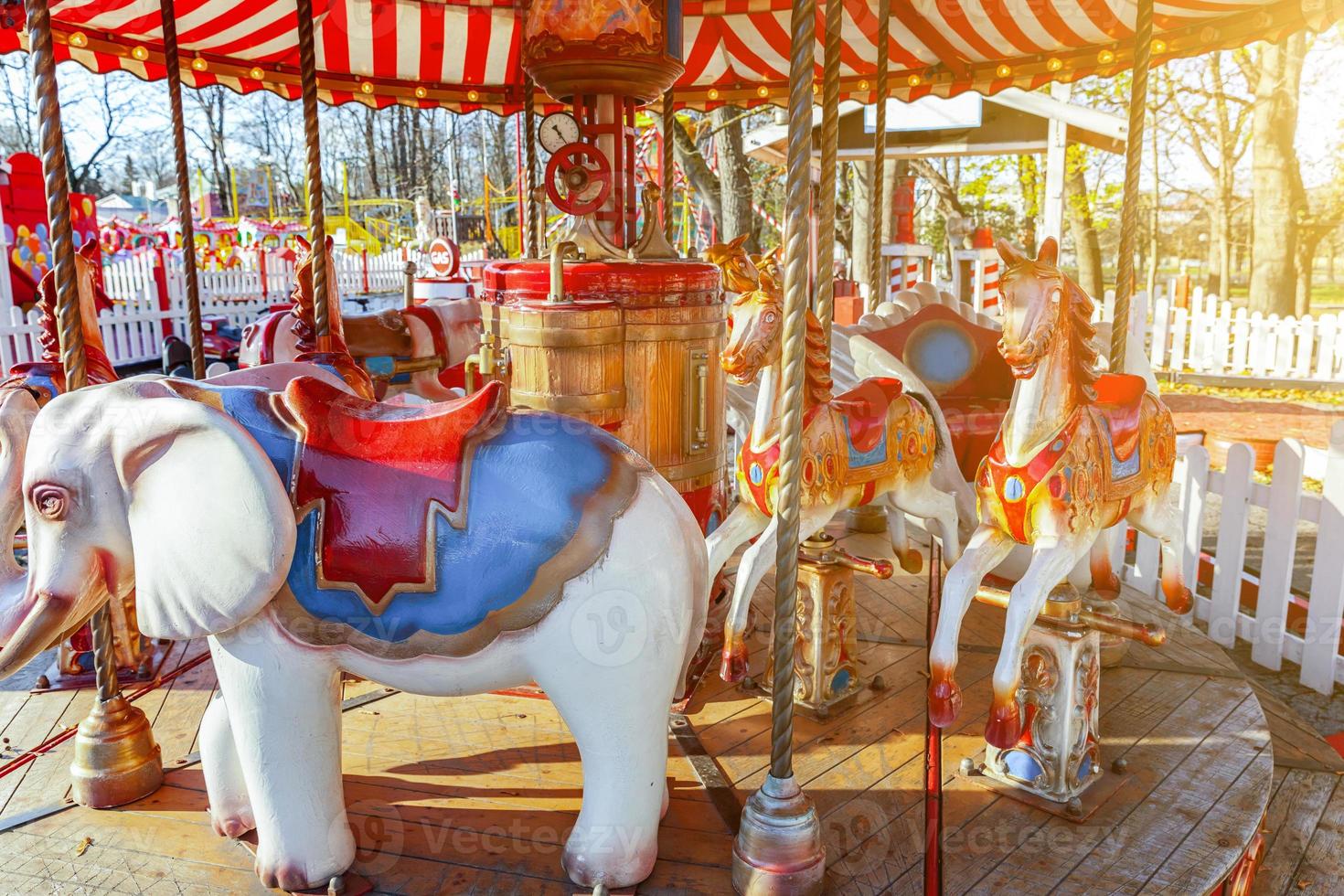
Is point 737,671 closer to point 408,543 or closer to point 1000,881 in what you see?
point 1000,881

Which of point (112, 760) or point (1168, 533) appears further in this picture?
point (1168, 533)

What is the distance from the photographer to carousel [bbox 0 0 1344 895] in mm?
1911

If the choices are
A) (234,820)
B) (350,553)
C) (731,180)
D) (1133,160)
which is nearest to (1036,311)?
(1133,160)

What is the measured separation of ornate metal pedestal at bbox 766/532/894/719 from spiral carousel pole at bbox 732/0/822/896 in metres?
0.93

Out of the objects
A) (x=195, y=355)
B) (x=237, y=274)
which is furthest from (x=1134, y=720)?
(x=237, y=274)

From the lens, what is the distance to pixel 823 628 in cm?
304

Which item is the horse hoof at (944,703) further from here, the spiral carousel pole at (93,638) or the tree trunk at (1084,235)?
the tree trunk at (1084,235)

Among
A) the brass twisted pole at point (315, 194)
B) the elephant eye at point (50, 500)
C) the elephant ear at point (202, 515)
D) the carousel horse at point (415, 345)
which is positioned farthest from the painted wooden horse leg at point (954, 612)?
the carousel horse at point (415, 345)

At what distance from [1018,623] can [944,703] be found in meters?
0.29

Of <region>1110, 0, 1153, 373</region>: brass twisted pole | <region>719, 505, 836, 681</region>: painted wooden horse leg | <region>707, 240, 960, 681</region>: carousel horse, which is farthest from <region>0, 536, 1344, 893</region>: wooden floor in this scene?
<region>1110, 0, 1153, 373</region>: brass twisted pole

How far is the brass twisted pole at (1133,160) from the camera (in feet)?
9.64

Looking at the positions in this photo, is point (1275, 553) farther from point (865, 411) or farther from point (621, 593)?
point (621, 593)

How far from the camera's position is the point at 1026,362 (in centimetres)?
249

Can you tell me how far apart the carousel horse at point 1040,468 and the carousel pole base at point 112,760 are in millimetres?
2195
